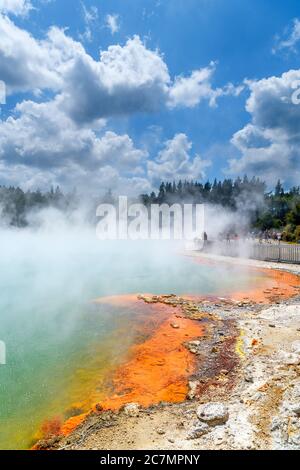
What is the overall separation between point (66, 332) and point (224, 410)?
5.89 meters

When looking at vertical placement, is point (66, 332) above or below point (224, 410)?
below

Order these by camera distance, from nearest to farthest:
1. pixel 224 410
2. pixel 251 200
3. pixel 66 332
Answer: pixel 224 410 < pixel 66 332 < pixel 251 200

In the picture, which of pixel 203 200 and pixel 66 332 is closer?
pixel 66 332

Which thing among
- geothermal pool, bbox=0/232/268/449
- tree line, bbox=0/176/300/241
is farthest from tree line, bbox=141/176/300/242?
geothermal pool, bbox=0/232/268/449

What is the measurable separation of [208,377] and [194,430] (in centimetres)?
189

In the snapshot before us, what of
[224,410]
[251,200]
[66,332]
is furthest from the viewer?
[251,200]

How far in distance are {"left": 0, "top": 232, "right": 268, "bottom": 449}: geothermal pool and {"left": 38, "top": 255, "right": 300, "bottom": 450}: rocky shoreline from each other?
2.96 ft

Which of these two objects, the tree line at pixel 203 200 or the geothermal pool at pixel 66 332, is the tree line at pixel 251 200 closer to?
the tree line at pixel 203 200

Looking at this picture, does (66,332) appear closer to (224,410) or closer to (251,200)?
(224,410)

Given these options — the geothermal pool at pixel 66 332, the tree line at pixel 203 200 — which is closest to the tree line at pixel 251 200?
the tree line at pixel 203 200

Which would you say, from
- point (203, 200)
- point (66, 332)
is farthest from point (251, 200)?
point (66, 332)

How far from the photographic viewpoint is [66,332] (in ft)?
30.0
